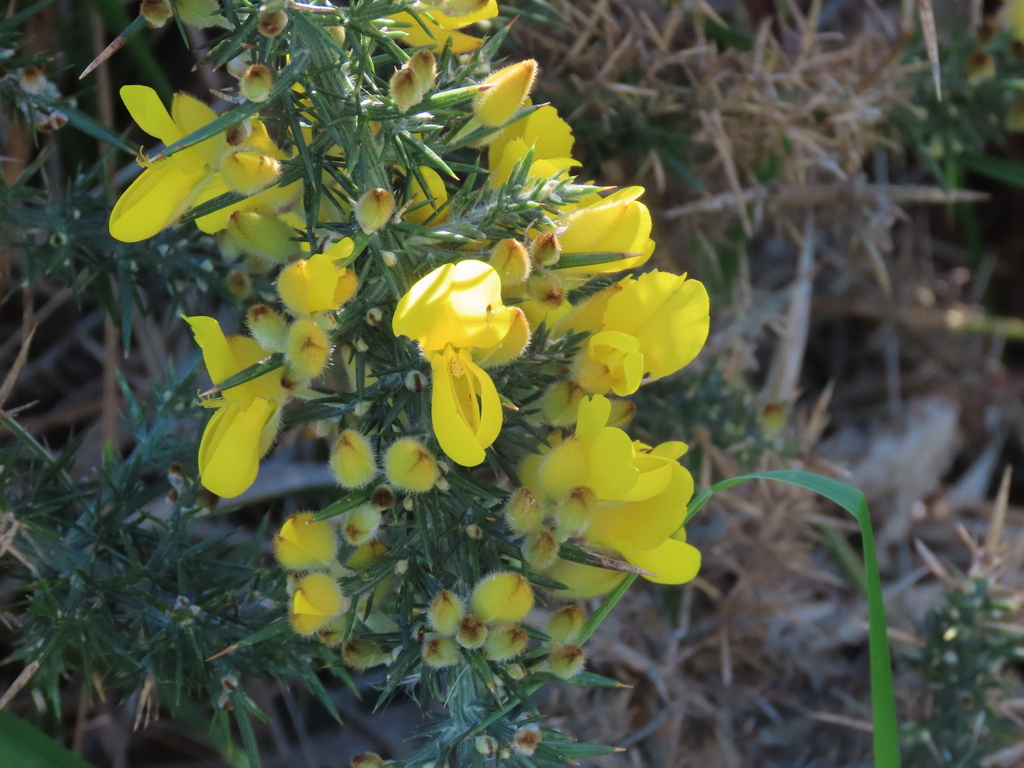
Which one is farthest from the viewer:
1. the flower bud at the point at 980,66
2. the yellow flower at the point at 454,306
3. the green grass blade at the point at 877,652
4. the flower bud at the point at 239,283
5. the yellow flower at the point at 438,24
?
the flower bud at the point at 980,66

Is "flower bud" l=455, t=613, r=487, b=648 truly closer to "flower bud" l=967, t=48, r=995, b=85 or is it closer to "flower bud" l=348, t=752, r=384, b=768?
"flower bud" l=348, t=752, r=384, b=768

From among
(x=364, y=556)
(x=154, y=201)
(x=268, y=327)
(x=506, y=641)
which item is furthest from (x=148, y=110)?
(x=506, y=641)

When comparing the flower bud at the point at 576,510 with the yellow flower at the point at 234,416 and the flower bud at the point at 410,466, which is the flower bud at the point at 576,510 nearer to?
the flower bud at the point at 410,466

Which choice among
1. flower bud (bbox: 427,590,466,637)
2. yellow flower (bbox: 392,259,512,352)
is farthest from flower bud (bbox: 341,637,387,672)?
yellow flower (bbox: 392,259,512,352)

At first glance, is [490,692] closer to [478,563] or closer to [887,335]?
[478,563]

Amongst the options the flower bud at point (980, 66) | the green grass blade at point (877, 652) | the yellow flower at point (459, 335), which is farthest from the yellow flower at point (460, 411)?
the flower bud at point (980, 66)

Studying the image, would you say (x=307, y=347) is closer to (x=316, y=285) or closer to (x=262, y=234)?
(x=316, y=285)

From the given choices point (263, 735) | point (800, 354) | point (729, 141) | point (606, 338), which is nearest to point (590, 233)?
point (606, 338)
